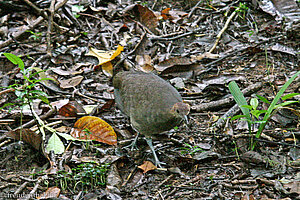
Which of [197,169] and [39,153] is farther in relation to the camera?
[39,153]

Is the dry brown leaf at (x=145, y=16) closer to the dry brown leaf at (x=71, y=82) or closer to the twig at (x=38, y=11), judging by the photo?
the twig at (x=38, y=11)

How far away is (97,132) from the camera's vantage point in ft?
14.0

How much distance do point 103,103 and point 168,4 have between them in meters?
3.25

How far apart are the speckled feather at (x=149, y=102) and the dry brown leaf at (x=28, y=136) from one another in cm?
104

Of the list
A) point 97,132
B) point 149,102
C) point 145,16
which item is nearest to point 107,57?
point 145,16

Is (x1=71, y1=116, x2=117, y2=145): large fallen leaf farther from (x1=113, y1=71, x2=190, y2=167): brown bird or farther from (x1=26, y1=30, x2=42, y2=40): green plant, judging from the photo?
(x1=26, y1=30, x2=42, y2=40): green plant

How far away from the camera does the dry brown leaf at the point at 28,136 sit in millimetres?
3896

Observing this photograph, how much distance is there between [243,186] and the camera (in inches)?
130

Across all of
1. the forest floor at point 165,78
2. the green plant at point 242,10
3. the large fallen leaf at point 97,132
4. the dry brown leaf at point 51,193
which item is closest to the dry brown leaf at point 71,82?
the forest floor at point 165,78

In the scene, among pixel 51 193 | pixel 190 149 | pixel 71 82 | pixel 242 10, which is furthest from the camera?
pixel 242 10

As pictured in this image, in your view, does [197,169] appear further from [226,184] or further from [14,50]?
[14,50]

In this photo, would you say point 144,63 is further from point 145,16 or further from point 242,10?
point 242,10

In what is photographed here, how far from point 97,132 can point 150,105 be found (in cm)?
82

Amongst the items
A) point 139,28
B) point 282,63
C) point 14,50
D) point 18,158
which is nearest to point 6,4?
point 14,50
